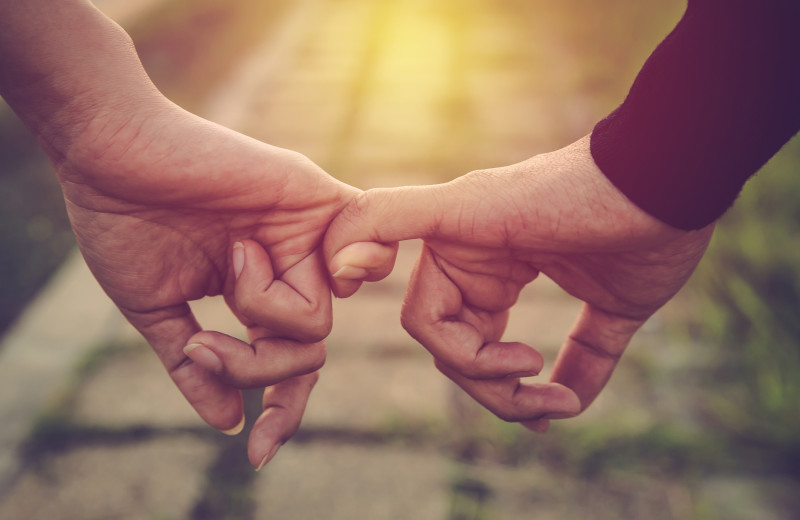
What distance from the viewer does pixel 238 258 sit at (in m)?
1.25

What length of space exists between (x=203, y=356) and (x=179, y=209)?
32cm

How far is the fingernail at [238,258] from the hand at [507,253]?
0.18 metres

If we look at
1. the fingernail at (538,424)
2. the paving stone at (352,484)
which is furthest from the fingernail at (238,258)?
the paving stone at (352,484)

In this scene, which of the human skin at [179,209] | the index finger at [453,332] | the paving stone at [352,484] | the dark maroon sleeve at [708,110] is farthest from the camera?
the paving stone at [352,484]

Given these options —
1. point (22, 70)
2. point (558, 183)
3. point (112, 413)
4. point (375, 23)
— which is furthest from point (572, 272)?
point (375, 23)

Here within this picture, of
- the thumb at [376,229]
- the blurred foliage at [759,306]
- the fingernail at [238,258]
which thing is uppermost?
the thumb at [376,229]

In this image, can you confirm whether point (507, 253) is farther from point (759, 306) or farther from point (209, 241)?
point (759, 306)

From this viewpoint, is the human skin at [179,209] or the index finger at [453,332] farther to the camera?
the index finger at [453,332]

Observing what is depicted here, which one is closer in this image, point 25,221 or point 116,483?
point 116,483

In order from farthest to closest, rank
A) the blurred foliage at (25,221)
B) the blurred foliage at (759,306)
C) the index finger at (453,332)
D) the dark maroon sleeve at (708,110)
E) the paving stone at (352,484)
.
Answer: the blurred foliage at (25,221) → the blurred foliage at (759,306) → the paving stone at (352,484) → the index finger at (453,332) → the dark maroon sleeve at (708,110)

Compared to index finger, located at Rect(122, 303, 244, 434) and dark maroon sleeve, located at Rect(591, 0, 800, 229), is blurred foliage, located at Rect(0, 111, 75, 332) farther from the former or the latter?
dark maroon sleeve, located at Rect(591, 0, 800, 229)

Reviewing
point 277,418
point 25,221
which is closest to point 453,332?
point 277,418

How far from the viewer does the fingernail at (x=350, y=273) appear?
49.9 inches

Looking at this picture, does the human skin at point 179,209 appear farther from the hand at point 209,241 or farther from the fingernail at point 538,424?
the fingernail at point 538,424
